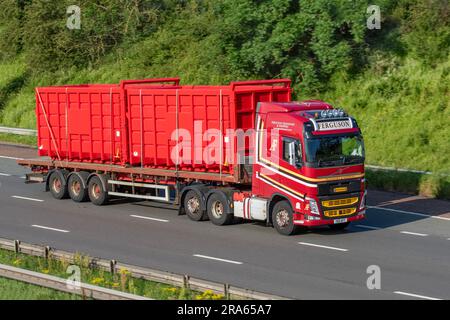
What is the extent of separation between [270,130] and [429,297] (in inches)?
287

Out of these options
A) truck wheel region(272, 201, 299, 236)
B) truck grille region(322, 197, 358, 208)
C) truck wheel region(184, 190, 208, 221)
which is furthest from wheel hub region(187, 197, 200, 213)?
truck grille region(322, 197, 358, 208)

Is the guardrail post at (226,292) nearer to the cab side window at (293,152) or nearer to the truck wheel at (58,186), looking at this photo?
the cab side window at (293,152)

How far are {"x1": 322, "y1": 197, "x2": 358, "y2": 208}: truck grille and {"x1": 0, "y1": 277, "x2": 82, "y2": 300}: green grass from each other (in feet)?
26.0

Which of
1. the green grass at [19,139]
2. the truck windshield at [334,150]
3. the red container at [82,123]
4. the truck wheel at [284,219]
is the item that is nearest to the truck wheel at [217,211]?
the truck wheel at [284,219]

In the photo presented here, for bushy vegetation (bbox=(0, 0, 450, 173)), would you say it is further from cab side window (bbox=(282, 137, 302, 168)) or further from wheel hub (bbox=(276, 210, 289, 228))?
cab side window (bbox=(282, 137, 302, 168))

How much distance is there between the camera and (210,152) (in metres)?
23.5

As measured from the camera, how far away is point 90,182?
2686cm

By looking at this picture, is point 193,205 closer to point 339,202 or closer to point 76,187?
point 339,202

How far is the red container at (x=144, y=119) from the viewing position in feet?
75.9

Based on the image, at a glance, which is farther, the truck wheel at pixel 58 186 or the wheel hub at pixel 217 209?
the truck wheel at pixel 58 186

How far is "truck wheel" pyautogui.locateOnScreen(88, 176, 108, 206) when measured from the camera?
26453 millimetres

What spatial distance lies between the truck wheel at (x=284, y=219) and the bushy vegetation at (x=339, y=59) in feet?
26.2

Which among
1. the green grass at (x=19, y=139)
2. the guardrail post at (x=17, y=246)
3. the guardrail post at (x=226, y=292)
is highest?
the green grass at (x=19, y=139)

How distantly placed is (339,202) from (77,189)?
8.95 m
